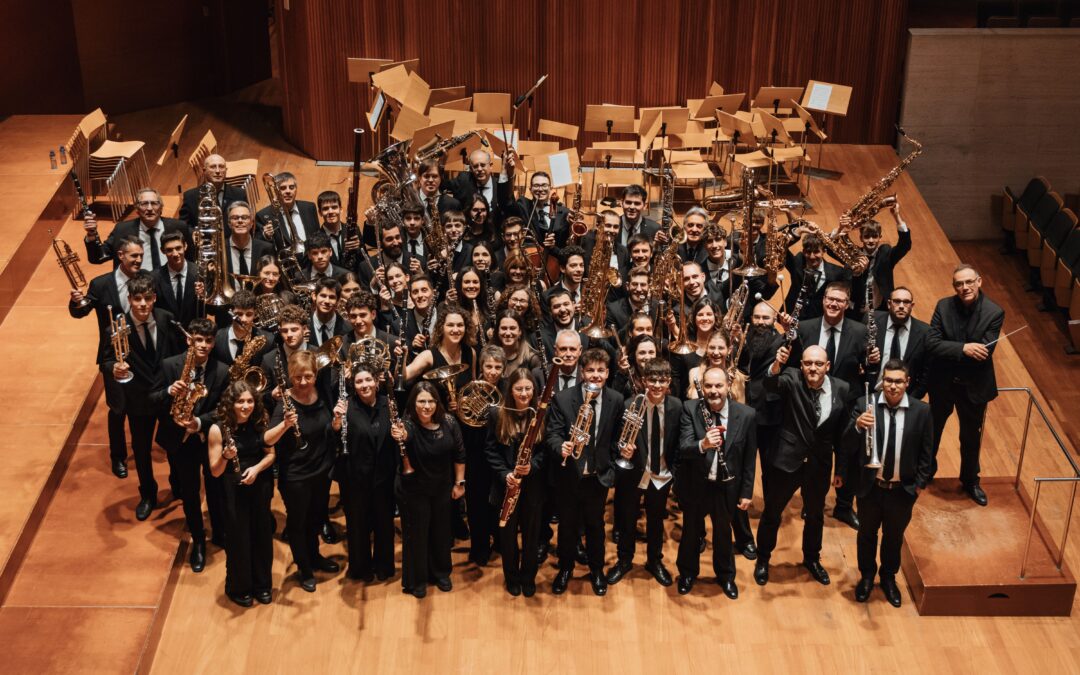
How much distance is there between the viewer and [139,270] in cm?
543

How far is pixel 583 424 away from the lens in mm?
4793

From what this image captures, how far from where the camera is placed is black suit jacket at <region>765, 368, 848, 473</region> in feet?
16.5

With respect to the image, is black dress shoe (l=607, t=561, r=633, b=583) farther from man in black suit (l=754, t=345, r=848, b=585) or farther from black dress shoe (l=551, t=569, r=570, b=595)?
man in black suit (l=754, t=345, r=848, b=585)

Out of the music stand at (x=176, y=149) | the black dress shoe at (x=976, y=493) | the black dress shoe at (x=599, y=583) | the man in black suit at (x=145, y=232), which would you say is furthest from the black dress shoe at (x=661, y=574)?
the music stand at (x=176, y=149)

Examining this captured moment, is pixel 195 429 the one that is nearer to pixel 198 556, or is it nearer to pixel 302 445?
pixel 302 445

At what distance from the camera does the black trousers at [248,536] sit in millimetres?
4875

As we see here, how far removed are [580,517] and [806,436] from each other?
961 millimetres

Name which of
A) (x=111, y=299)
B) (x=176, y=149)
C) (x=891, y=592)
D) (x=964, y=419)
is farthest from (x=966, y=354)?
(x=176, y=149)

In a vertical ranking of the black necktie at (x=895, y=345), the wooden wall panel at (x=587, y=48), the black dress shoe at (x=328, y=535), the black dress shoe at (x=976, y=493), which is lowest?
the black dress shoe at (x=328, y=535)

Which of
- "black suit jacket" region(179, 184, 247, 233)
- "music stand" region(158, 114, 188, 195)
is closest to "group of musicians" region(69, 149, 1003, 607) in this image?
"black suit jacket" region(179, 184, 247, 233)

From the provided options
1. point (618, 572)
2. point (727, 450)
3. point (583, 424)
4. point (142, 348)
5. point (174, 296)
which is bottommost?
point (618, 572)

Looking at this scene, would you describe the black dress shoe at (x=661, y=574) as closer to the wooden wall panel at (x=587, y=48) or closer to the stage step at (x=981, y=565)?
the stage step at (x=981, y=565)

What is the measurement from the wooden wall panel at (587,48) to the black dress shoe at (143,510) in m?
3.71

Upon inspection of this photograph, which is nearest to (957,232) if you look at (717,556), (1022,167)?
(1022,167)
